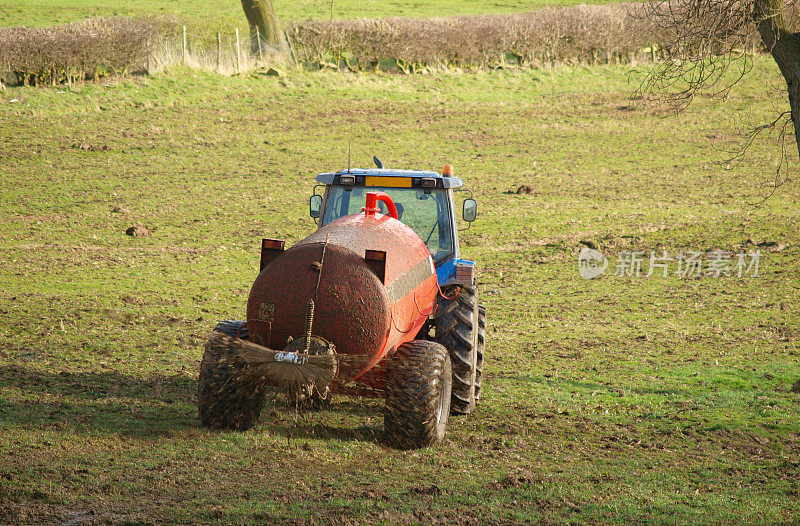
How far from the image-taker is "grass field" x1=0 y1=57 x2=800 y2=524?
19.7 feet

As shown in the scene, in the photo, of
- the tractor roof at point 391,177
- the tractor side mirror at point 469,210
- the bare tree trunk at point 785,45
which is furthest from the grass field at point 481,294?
the bare tree trunk at point 785,45

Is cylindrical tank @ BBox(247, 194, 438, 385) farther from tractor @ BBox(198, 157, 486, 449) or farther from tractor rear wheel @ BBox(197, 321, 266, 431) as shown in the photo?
tractor rear wheel @ BBox(197, 321, 266, 431)

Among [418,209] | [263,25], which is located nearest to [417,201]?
[418,209]

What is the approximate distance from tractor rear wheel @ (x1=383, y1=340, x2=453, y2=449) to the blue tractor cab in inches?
71.4

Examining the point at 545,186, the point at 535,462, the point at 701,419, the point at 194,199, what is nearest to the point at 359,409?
the point at 535,462

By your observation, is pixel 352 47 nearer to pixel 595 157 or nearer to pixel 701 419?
pixel 595 157

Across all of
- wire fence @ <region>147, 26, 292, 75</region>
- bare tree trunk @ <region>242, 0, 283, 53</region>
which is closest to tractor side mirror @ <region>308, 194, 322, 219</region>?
wire fence @ <region>147, 26, 292, 75</region>

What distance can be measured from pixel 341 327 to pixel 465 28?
26.1 metres

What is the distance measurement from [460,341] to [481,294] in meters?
6.02

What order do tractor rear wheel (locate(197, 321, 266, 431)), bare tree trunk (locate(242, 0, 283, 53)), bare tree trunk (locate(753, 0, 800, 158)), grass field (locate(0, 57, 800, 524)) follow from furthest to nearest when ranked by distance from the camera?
bare tree trunk (locate(242, 0, 283, 53))
bare tree trunk (locate(753, 0, 800, 158))
tractor rear wheel (locate(197, 321, 266, 431))
grass field (locate(0, 57, 800, 524))

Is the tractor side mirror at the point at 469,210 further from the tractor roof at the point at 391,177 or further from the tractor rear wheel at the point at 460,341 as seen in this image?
the tractor rear wheel at the point at 460,341

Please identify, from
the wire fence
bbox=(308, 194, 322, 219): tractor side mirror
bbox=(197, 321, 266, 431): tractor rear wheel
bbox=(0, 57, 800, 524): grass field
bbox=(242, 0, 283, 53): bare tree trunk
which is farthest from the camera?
bbox=(242, 0, 283, 53): bare tree trunk

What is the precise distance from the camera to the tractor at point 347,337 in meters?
6.08

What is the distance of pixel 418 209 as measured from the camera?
8.58 metres
